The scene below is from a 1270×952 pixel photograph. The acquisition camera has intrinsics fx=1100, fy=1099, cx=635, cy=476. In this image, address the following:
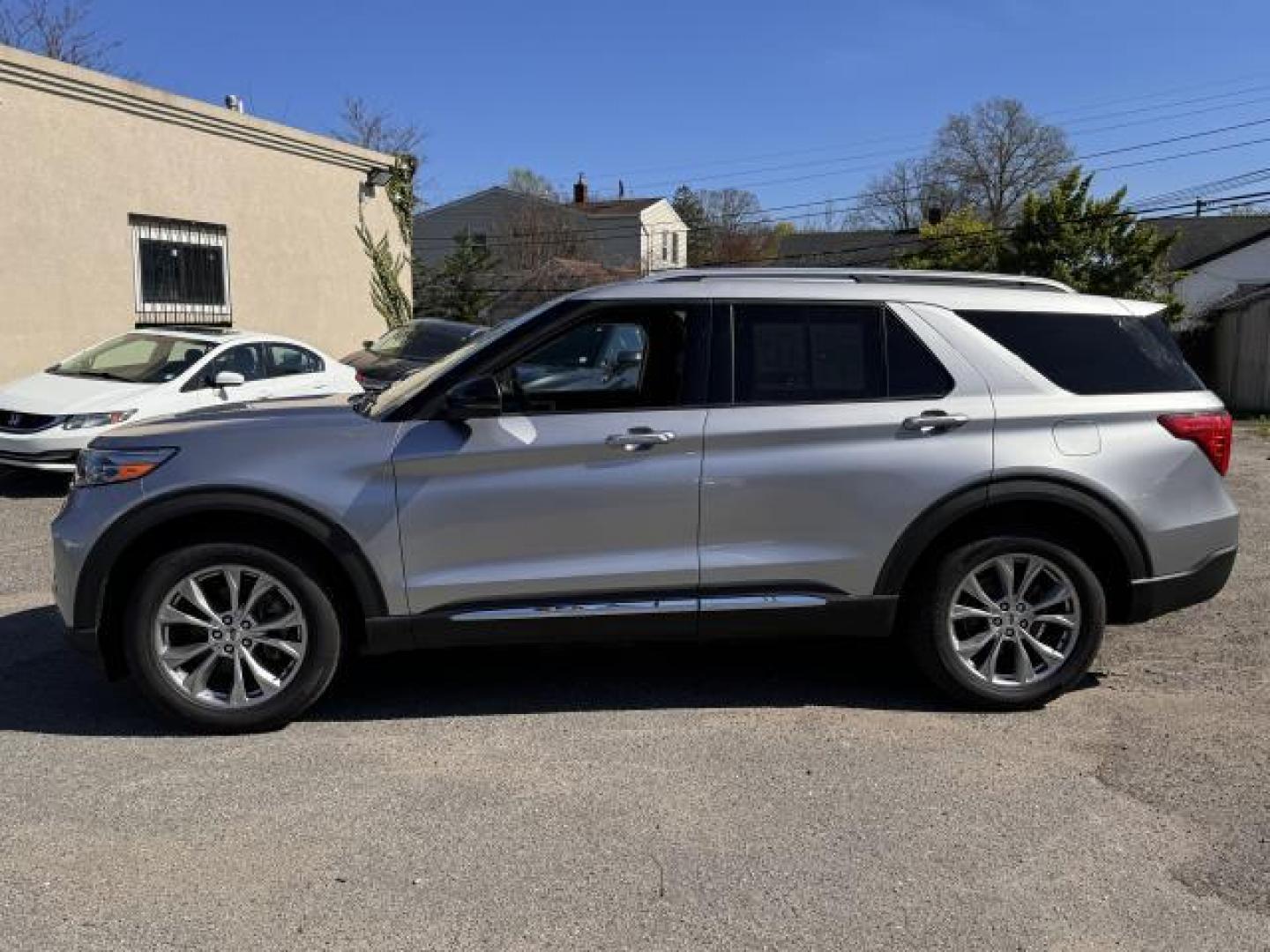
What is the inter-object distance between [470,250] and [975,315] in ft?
114

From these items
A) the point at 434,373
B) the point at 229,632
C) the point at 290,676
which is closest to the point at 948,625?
the point at 434,373

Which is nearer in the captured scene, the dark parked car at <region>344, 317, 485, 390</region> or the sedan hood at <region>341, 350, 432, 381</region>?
the sedan hood at <region>341, 350, 432, 381</region>

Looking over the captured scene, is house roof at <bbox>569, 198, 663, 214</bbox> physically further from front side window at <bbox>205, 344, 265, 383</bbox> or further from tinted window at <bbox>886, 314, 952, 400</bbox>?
tinted window at <bbox>886, 314, 952, 400</bbox>

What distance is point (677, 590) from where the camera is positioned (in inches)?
173

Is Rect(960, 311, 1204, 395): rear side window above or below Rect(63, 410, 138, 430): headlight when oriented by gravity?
above

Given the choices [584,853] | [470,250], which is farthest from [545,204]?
[584,853]

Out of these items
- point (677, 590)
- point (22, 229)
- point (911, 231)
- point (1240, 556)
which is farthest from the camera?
point (911, 231)

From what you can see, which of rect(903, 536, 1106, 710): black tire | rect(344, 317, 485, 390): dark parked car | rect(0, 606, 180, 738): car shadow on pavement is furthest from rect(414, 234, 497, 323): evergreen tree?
rect(903, 536, 1106, 710): black tire

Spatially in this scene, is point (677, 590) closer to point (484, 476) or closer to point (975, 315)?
point (484, 476)

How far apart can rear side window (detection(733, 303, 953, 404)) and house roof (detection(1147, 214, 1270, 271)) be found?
42.3m

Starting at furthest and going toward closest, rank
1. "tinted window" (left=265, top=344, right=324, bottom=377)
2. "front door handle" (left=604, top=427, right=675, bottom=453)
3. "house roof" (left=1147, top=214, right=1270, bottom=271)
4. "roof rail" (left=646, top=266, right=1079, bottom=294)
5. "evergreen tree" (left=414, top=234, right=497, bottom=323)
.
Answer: "house roof" (left=1147, top=214, right=1270, bottom=271)
"evergreen tree" (left=414, top=234, right=497, bottom=323)
"tinted window" (left=265, top=344, right=324, bottom=377)
"roof rail" (left=646, top=266, right=1079, bottom=294)
"front door handle" (left=604, top=427, right=675, bottom=453)

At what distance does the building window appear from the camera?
1391 centimetres

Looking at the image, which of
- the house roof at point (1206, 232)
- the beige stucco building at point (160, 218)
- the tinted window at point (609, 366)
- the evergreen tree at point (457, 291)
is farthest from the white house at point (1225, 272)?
the tinted window at point (609, 366)

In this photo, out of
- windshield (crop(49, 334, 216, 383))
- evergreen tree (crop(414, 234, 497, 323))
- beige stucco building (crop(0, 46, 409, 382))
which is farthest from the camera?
evergreen tree (crop(414, 234, 497, 323))
